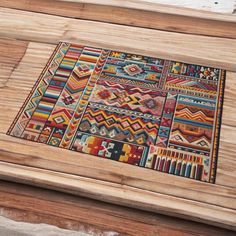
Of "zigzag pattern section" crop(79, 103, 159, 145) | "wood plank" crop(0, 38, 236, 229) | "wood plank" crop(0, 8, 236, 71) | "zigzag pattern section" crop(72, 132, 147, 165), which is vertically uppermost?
"wood plank" crop(0, 8, 236, 71)

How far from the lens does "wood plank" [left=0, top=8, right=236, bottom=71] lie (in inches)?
56.9

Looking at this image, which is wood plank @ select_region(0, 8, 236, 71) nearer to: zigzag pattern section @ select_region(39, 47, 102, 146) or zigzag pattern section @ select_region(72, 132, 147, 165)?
zigzag pattern section @ select_region(39, 47, 102, 146)

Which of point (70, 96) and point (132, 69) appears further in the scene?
point (132, 69)

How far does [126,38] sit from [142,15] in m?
0.17

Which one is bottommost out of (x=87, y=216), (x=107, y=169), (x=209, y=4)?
(x=87, y=216)

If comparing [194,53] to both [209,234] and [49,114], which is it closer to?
[49,114]

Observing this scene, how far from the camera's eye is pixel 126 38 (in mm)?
1511

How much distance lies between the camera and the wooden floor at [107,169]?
1017 millimetres

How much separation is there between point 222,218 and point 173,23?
2.88 ft

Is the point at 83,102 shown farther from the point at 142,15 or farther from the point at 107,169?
the point at 142,15

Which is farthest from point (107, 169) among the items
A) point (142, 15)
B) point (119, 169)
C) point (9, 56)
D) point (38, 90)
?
point (142, 15)

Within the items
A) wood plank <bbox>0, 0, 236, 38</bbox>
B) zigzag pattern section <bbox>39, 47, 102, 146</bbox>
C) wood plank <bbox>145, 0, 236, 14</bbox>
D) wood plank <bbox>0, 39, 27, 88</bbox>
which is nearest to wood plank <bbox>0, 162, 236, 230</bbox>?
zigzag pattern section <bbox>39, 47, 102, 146</bbox>

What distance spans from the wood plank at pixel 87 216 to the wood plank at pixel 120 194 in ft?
0.07

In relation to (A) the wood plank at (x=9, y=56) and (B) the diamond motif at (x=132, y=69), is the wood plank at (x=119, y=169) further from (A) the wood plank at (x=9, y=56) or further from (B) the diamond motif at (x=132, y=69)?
(B) the diamond motif at (x=132, y=69)
